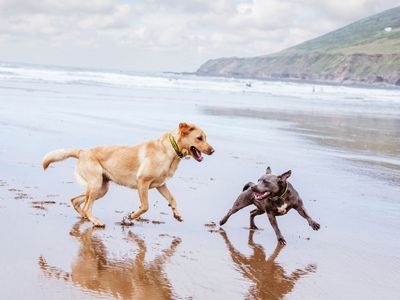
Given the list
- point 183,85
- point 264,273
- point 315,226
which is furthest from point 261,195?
point 183,85

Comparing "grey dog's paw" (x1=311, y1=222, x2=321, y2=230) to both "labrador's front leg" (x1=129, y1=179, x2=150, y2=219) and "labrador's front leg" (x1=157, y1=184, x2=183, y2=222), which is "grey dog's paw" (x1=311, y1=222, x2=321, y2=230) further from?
"labrador's front leg" (x1=129, y1=179, x2=150, y2=219)

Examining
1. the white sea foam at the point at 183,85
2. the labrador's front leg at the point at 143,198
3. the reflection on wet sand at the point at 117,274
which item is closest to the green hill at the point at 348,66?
the white sea foam at the point at 183,85

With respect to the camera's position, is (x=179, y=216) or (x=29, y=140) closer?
(x=179, y=216)

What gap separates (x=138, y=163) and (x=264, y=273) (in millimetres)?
2547

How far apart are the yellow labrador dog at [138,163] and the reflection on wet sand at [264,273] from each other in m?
1.27

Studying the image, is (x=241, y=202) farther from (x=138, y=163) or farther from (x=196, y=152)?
(x=138, y=163)

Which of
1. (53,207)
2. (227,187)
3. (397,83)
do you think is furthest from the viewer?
(397,83)

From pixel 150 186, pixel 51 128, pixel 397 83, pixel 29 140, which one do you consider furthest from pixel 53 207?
pixel 397 83

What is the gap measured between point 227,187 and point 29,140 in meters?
5.88

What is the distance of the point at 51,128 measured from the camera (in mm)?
17234

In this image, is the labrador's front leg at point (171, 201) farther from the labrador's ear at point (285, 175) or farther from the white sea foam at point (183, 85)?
the white sea foam at point (183, 85)

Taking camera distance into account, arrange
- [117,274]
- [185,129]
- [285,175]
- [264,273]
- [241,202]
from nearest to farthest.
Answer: [117,274], [264,273], [285,175], [185,129], [241,202]

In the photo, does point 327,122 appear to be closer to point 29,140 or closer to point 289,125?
point 289,125

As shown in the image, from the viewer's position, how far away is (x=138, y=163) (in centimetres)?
813
